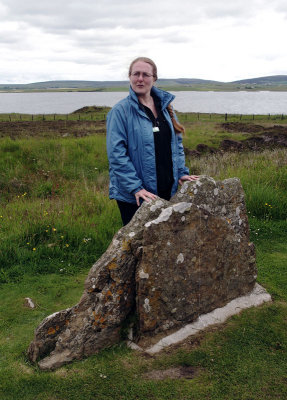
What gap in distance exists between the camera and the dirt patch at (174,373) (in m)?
3.78

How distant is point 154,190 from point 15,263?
3326mm

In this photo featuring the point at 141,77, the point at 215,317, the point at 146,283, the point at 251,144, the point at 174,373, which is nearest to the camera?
the point at 174,373

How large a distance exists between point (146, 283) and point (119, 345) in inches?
33.1

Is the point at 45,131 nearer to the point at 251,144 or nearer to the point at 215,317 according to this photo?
the point at 251,144

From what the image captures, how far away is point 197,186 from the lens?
15.1ft

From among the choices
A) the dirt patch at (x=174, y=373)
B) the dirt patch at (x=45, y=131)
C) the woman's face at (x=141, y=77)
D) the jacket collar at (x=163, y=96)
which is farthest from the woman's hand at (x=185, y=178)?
the dirt patch at (x=45, y=131)

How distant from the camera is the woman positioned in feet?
14.3

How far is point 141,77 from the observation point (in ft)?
14.3

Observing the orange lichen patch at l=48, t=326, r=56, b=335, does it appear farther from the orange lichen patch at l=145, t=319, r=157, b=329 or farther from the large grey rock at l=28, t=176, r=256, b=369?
the orange lichen patch at l=145, t=319, r=157, b=329

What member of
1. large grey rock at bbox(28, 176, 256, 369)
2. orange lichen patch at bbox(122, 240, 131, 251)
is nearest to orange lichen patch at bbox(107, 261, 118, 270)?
large grey rock at bbox(28, 176, 256, 369)

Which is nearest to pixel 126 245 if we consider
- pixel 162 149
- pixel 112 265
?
pixel 112 265

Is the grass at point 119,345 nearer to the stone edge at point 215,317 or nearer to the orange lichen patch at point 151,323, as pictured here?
the stone edge at point 215,317

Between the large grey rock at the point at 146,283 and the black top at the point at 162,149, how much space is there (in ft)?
1.31

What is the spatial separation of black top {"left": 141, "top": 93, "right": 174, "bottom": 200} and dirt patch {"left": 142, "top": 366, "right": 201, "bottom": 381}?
2.11 metres
